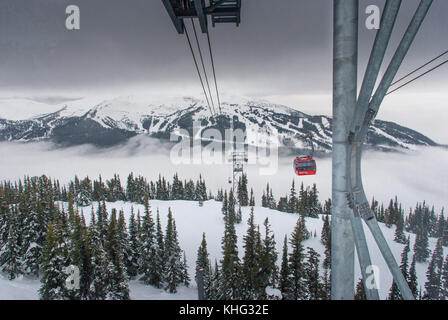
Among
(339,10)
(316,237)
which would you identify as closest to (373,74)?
(339,10)

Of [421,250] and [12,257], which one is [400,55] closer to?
[12,257]

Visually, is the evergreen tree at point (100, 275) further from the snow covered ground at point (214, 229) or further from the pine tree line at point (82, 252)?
the snow covered ground at point (214, 229)

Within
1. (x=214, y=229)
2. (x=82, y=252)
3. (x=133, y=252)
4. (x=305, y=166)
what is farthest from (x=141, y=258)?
(x=305, y=166)

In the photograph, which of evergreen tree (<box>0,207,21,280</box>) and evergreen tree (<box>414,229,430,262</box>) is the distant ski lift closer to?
evergreen tree (<box>0,207,21,280</box>)

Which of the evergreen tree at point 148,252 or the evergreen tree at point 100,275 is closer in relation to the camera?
the evergreen tree at point 100,275

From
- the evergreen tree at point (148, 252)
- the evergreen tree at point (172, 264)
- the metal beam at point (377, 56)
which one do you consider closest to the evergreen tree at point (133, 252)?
the evergreen tree at point (148, 252)
